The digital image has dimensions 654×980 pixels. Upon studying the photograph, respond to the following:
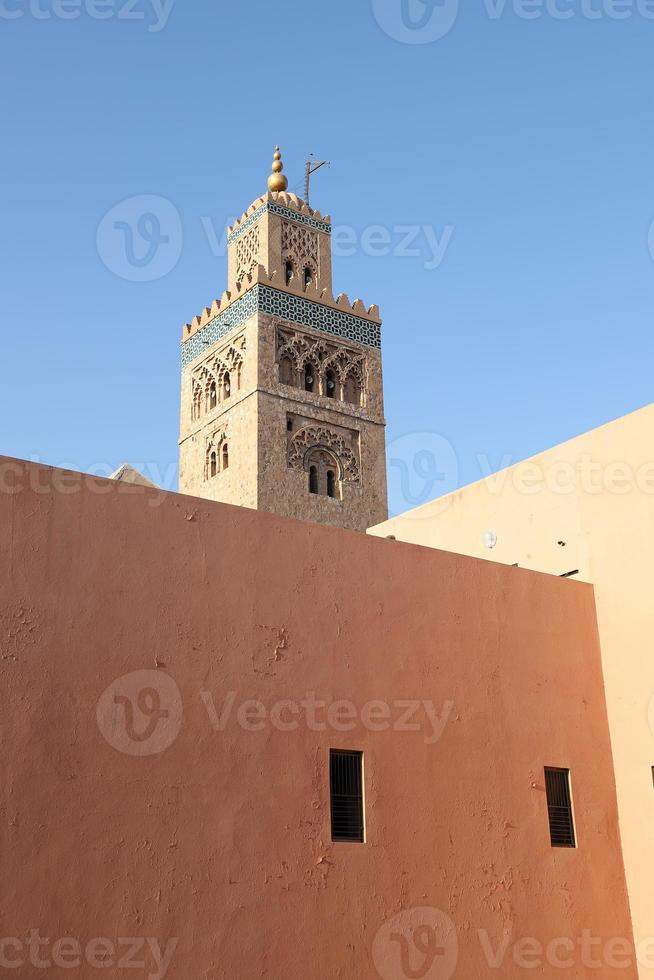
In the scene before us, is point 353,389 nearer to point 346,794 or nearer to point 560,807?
point 560,807

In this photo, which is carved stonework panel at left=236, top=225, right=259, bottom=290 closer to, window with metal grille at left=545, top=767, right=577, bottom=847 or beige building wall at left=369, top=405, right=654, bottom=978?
beige building wall at left=369, top=405, right=654, bottom=978

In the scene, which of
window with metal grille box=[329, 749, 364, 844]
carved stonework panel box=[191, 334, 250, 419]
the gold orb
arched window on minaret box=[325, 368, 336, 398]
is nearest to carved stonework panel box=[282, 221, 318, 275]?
the gold orb

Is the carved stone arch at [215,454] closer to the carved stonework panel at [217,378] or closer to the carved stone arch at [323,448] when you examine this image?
the carved stonework panel at [217,378]

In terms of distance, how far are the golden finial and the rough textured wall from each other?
18804 millimetres

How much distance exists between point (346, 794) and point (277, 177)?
20854mm

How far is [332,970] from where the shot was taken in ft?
23.1

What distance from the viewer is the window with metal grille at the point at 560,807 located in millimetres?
8656

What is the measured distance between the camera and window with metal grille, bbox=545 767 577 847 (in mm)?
8656

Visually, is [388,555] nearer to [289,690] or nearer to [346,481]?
[289,690]

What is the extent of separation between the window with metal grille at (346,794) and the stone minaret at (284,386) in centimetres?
A: 1425

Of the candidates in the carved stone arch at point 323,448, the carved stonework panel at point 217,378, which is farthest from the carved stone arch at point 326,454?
the carved stonework panel at point 217,378

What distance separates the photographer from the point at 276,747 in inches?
285

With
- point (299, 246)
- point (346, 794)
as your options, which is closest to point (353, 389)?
point (299, 246)

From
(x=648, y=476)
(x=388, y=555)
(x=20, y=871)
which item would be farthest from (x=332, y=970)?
(x=648, y=476)
